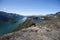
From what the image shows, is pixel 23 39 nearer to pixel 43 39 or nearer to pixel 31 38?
pixel 31 38

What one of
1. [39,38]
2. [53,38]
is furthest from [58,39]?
[39,38]

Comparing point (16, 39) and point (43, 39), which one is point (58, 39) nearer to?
point (43, 39)

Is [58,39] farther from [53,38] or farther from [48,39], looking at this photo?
[48,39]

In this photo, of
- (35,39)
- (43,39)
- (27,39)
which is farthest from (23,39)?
(43,39)

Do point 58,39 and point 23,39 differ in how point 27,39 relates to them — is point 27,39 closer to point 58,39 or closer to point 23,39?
point 23,39

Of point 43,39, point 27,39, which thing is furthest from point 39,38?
point 27,39

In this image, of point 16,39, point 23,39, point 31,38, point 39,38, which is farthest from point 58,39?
point 16,39
